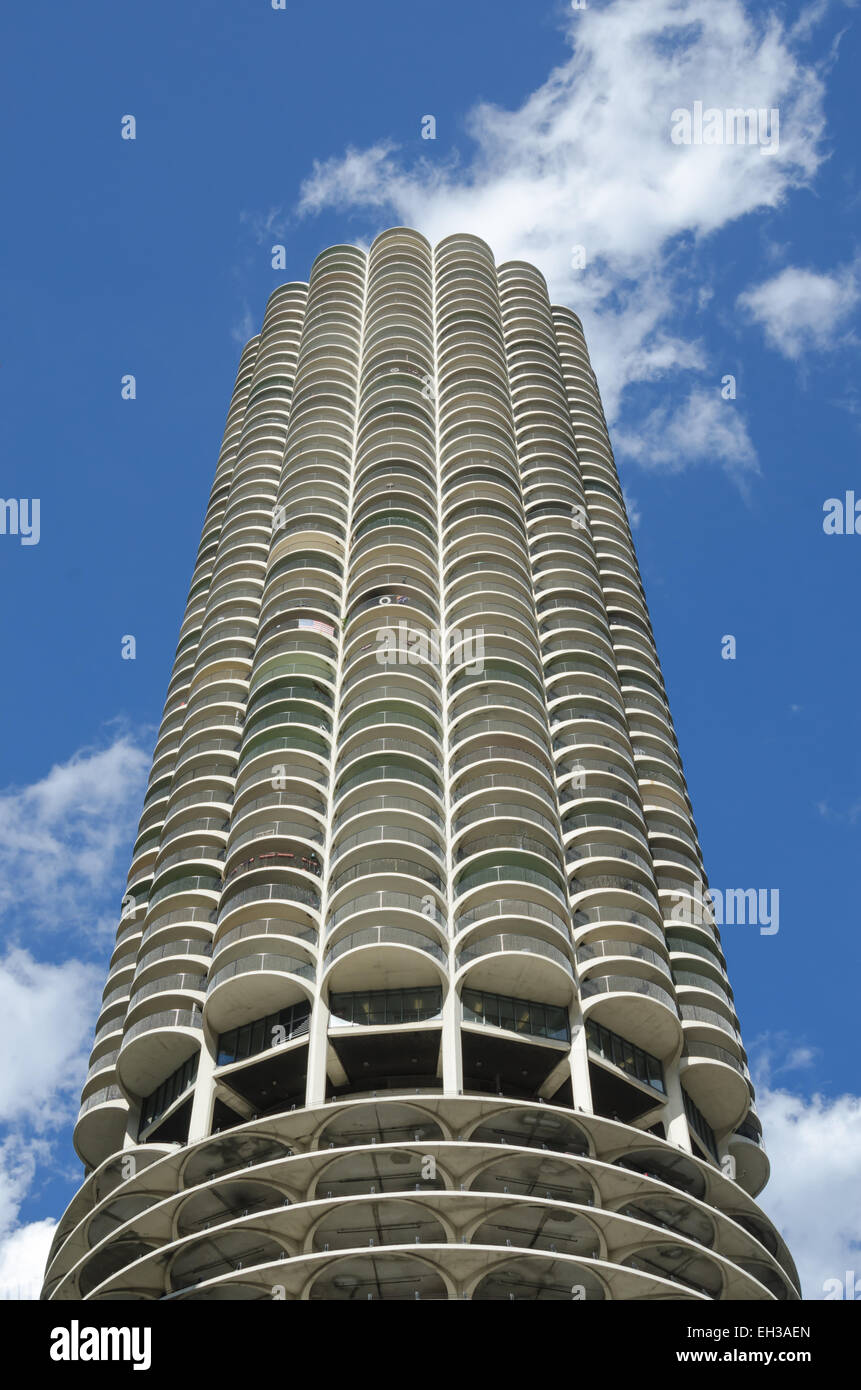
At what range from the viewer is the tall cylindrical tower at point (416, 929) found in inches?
1594

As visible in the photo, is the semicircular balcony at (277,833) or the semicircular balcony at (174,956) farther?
the semicircular balcony at (277,833)

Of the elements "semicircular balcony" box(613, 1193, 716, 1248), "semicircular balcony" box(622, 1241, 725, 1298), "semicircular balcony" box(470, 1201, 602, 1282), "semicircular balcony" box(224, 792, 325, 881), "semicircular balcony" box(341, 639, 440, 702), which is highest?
"semicircular balcony" box(341, 639, 440, 702)

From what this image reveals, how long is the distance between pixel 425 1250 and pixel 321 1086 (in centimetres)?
757

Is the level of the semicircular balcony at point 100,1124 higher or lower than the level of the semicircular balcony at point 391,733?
lower

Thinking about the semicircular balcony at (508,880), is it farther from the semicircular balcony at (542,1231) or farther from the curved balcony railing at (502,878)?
the semicircular balcony at (542,1231)

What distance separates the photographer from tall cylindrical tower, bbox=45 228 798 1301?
40500 millimetres

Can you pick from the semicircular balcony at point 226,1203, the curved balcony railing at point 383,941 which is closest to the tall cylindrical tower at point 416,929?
the semicircular balcony at point 226,1203

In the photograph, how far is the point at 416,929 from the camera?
1914 inches

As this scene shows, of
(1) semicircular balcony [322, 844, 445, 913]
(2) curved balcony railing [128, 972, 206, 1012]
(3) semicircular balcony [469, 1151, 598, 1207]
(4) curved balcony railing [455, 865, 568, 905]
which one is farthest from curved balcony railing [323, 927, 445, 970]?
(3) semicircular balcony [469, 1151, 598, 1207]

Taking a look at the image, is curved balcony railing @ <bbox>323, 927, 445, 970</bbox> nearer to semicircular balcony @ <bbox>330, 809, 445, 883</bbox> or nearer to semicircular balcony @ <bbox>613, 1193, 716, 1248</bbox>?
semicircular balcony @ <bbox>330, 809, 445, 883</bbox>

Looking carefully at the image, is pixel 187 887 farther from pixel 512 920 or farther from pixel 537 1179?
pixel 537 1179

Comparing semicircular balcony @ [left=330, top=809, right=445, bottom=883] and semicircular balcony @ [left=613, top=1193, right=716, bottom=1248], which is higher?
semicircular balcony @ [left=330, top=809, right=445, bottom=883]

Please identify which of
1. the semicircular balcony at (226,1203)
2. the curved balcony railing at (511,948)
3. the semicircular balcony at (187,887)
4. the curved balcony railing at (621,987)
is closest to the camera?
the semicircular balcony at (226,1203)
